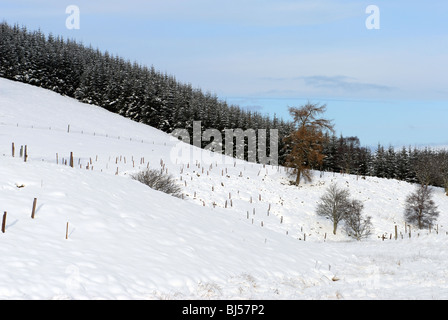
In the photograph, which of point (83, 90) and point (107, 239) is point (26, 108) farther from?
point (107, 239)

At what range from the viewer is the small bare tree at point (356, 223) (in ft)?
108

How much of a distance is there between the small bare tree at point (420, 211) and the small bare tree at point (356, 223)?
249 inches

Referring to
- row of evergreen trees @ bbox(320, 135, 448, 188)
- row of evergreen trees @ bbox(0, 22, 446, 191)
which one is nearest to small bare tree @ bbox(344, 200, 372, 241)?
row of evergreen trees @ bbox(320, 135, 448, 188)

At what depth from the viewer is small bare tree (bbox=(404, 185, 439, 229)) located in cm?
3753

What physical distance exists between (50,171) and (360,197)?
3538cm

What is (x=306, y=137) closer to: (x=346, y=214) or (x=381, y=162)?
(x=346, y=214)

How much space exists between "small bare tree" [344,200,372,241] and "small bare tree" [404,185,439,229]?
632 centimetres

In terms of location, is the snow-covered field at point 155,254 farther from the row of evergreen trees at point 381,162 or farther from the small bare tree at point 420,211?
the row of evergreen trees at point 381,162

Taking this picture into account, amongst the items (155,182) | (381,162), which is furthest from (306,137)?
(381,162)

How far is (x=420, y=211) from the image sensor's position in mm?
37406

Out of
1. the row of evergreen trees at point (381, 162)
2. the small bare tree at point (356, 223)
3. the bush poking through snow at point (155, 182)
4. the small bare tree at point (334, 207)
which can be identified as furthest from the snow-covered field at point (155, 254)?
the row of evergreen trees at point (381, 162)
